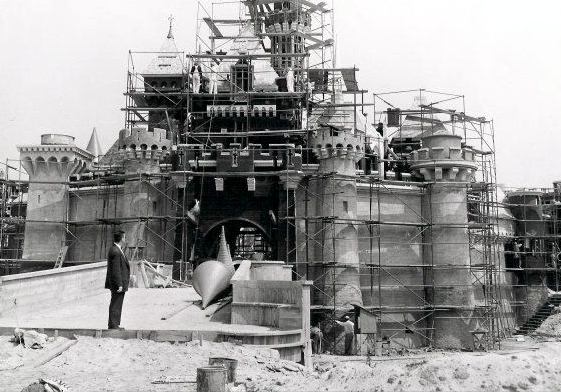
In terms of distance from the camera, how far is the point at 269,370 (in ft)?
45.9

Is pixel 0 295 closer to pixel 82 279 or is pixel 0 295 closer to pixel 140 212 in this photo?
pixel 82 279

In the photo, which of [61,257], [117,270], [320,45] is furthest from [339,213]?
[320,45]

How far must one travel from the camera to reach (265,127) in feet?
128

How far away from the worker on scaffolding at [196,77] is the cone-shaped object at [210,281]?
61.6ft

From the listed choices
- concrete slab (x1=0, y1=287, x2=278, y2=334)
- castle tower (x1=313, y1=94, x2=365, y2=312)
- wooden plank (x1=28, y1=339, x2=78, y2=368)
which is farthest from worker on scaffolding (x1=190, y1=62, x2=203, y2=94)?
wooden plank (x1=28, y1=339, x2=78, y2=368)

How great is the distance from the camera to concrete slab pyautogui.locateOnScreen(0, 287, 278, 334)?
18266mm

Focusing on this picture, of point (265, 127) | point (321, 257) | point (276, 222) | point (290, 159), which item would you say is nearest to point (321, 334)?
point (321, 257)

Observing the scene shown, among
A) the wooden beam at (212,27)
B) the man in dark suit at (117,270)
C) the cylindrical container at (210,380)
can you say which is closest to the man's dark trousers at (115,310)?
the man in dark suit at (117,270)

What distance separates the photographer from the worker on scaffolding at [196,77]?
3959cm

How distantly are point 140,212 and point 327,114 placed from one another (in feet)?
55.2

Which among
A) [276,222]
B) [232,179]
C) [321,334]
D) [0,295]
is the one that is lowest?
[321,334]

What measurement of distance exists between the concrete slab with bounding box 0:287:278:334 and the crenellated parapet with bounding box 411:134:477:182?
16191 millimetres

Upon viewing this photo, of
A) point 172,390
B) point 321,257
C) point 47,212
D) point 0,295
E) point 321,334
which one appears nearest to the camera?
point 172,390

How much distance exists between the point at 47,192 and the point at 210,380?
30.0 metres
